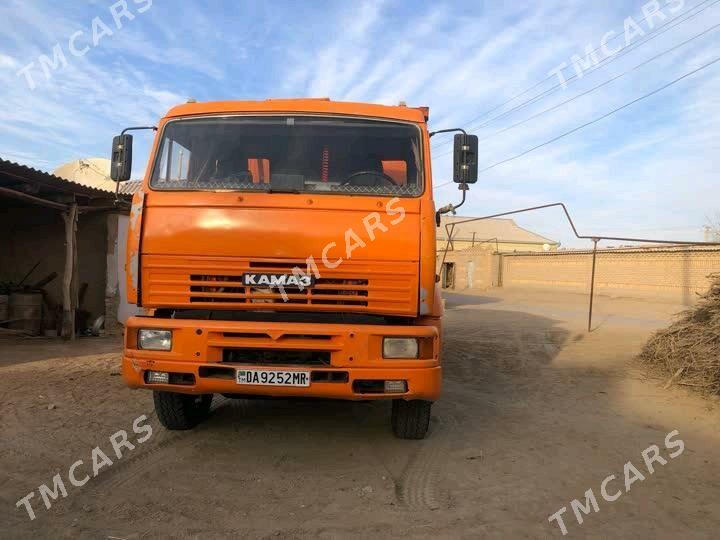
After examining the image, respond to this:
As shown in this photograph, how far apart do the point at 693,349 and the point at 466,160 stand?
163 inches

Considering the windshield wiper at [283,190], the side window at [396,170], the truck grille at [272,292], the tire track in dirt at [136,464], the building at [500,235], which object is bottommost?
the tire track in dirt at [136,464]

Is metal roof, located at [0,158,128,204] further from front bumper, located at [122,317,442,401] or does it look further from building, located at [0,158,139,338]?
front bumper, located at [122,317,442,401]

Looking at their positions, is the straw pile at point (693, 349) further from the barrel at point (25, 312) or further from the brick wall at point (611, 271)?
the barrel at point (25, 312)

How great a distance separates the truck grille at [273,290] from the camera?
12.0 feet

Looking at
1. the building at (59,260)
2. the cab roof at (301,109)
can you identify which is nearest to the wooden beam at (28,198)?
the building at (59,260)

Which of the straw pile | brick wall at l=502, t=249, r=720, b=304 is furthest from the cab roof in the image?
brick wall at l=502, t=249, r=720, b=304

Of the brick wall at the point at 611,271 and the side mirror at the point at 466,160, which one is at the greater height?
the side mirror at the point at 466,160

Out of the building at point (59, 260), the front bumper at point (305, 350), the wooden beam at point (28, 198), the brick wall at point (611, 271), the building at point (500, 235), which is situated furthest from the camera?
the building at point (500, 235)

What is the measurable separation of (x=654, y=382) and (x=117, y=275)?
9600 millimetres

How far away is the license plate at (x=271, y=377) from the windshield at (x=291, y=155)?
1351 mm

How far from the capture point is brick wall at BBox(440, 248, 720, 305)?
57.5 feet

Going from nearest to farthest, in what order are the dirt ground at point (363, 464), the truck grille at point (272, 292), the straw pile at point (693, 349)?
the dirt ground at point (363, 464) → the truck grille at point (272, 292) → the straw pile at point (693, 349)

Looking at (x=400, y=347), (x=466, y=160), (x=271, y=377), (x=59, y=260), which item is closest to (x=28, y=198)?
(x=59, y=260)

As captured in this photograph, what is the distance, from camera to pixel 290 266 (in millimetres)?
3697
